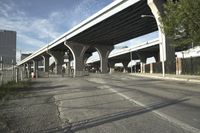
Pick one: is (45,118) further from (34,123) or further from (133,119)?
(133,119)

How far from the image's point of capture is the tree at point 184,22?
945 inches

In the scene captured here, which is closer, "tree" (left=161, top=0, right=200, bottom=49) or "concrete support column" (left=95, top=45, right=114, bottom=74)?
"tree" (left=161, top=0, right=200, bottom=49)

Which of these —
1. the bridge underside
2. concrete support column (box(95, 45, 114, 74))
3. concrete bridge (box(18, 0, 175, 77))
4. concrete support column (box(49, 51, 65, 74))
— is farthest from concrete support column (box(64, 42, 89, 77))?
concrete support column (box(49, 51, 65, 74))

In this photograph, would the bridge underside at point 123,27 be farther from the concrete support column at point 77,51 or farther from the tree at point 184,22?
the tree at point 184,22

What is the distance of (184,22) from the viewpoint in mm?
25156

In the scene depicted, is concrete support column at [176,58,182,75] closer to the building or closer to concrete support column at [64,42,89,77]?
the building

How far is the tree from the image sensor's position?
24.0 meters

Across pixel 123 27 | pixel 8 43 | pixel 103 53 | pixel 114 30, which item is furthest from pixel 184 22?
pixel 103 53

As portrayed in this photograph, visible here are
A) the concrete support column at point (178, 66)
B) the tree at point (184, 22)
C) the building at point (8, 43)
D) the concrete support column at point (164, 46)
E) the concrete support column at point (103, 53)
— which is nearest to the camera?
the tree at point (184, 22)

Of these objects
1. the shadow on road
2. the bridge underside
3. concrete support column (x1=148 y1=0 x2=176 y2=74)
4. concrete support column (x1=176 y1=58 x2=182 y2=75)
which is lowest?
the shadow on road

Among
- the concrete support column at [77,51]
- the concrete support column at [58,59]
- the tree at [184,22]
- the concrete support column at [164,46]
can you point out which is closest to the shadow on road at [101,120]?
the tree at [184,22]

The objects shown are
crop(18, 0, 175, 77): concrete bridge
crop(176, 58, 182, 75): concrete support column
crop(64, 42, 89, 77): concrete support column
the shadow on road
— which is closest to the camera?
the shadow on road

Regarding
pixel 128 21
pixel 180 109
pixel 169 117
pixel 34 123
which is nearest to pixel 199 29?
pixel 180 109

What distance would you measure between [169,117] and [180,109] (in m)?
1.65
